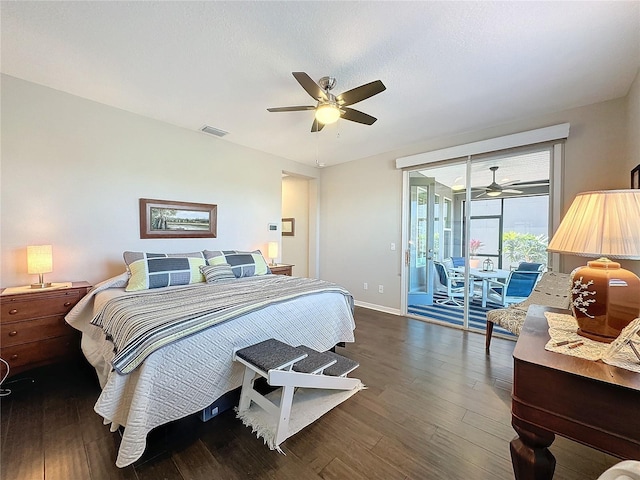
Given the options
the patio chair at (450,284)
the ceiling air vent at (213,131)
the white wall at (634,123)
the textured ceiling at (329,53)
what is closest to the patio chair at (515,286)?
the patio chair at (450,284)

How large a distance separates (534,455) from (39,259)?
362 cm

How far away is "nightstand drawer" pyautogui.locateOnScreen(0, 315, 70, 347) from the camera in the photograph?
2.15 meters

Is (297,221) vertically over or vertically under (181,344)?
over

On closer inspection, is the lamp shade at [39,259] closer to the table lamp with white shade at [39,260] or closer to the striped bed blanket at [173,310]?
the table lamp with white shade at [39,260]

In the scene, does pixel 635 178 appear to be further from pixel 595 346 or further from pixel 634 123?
pixel 595 346

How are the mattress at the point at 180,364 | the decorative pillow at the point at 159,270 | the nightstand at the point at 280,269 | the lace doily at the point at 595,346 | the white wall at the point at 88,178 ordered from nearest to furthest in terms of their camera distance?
the lace doily at the point at 595,346 → the mattress at the point at 180,364 → the white wall at the point at 88,178 → the decorative pillow at the point at 159,270 → the nightstand at the point at 280,269

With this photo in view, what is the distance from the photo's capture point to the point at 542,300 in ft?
8.78

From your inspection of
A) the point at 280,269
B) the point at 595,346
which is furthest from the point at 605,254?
the point at 280,269

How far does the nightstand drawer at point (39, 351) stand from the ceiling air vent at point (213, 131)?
2.69m

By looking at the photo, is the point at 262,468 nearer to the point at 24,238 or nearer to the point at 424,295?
the point at 24,238

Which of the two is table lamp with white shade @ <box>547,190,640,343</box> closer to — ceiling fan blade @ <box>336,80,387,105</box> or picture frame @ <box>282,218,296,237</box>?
ceiling fan blade @ <box>336,80,387,105</box>

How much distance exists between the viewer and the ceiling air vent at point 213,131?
348 centimetres

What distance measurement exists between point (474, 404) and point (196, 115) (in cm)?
395

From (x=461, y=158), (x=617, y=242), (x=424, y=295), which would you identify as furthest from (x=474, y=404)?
(x=461, y=158)
